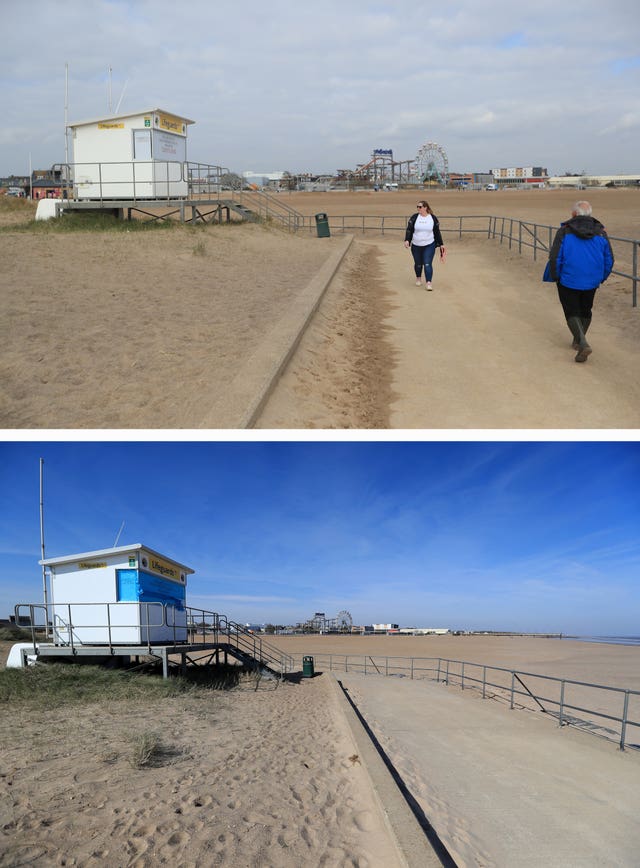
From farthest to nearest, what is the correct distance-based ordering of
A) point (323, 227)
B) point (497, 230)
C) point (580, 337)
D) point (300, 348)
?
point (497, 230) < point (323, 227) < point (300, 348) < point (580, 337)

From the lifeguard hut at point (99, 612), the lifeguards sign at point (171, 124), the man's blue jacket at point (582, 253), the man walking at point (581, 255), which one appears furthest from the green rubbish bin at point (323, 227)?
the man's blue jacket at point (582, 253)

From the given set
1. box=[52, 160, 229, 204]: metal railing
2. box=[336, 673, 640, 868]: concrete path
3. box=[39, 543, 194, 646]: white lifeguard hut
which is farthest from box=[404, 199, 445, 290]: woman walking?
box=[52, 160, 229, 204]: metal railing

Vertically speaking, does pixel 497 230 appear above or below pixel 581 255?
above

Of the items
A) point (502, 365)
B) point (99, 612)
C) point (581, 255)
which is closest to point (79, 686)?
point (99, 612)

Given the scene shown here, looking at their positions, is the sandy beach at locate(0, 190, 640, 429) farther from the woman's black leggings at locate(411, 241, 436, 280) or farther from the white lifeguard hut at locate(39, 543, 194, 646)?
the white lifeguard hut at locate(39, 543, 194, 646)

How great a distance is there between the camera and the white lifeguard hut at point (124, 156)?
27844mm

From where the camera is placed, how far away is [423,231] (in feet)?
46.6

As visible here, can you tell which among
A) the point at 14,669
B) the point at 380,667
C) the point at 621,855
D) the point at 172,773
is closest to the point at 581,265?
the point at 621,855

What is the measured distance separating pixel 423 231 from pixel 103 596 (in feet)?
30.3

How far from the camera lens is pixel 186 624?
49.4ft

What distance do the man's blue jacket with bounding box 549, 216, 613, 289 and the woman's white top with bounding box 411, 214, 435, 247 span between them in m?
5.21

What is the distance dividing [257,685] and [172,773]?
30.7 ft

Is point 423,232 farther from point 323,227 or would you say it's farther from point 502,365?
point 323,227

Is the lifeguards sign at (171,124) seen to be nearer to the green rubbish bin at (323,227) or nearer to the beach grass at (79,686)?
the green rubbish bin at (323,227)
